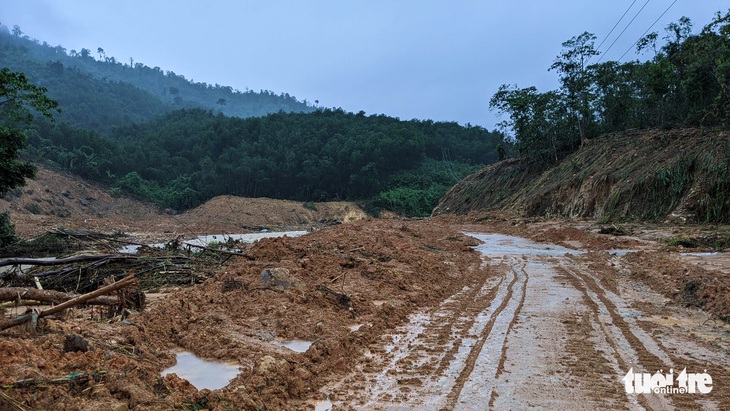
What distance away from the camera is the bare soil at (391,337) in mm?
3607

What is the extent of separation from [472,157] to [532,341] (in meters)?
74.1

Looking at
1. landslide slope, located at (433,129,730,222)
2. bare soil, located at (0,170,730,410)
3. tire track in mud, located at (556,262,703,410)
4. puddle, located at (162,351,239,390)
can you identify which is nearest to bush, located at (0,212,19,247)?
bare soil, located at (0,170,730,410)

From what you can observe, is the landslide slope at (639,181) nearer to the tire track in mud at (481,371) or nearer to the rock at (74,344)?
the tire track in mud at (481,371)

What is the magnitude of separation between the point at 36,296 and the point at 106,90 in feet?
357

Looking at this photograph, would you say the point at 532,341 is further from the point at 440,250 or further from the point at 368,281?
the point at 440,250

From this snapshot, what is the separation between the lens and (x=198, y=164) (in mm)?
60719

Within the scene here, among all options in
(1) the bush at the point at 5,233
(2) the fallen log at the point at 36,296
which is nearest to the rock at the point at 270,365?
(2) the fallen log at the point at 36,296

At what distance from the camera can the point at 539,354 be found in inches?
195

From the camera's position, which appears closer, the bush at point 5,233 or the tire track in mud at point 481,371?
the tire track in mud at point 481,371

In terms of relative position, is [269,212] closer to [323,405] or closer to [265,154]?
[265,154]

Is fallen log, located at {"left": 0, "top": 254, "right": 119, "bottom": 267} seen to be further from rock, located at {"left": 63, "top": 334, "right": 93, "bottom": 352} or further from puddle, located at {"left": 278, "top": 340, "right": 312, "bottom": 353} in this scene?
puddle, located at {"left": 278, "top": 340, "right": 312, "bottom": 353}

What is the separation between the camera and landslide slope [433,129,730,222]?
60.0ft

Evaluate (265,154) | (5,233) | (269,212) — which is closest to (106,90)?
(265,154)

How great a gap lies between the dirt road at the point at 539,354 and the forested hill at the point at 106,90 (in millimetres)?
81335
